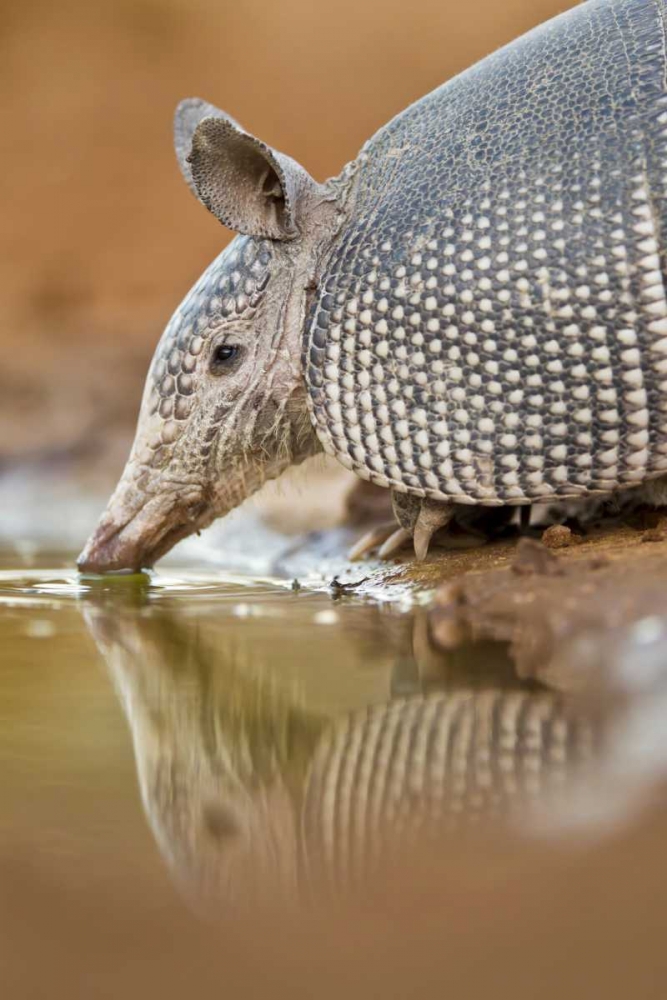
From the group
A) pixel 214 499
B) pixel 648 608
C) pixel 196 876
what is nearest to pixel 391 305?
pixel 214 499

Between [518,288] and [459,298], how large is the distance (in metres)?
0.23

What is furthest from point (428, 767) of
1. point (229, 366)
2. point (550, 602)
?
point (229, 366)

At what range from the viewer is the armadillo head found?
4445 mm

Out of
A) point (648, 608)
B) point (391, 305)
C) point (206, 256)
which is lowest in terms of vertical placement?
point (648, 608)

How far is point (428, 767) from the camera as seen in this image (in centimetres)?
197

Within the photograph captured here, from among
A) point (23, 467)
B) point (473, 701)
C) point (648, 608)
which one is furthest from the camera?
point (23, 467)

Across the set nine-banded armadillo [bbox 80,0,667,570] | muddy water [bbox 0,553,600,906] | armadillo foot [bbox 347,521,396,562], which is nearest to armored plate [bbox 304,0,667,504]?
nine-banded armadillo [bbox 80,0,667,570]

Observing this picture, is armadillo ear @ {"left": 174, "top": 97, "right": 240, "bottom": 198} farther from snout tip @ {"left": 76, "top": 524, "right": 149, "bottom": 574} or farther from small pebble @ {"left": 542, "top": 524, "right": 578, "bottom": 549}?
small pebble @ {"left": 542, "top": 524, "right": 578, "bottom": 549}

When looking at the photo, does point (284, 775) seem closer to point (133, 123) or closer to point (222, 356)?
point (222, 356)

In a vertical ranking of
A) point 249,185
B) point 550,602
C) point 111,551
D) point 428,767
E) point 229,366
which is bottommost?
point 428,767

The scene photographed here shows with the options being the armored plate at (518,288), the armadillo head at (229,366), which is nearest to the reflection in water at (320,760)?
the armored plate at (518,288)

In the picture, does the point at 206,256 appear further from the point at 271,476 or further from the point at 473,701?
the point at 473,701

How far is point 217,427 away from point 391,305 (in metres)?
1.09

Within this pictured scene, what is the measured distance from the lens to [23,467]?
36.7 feet
